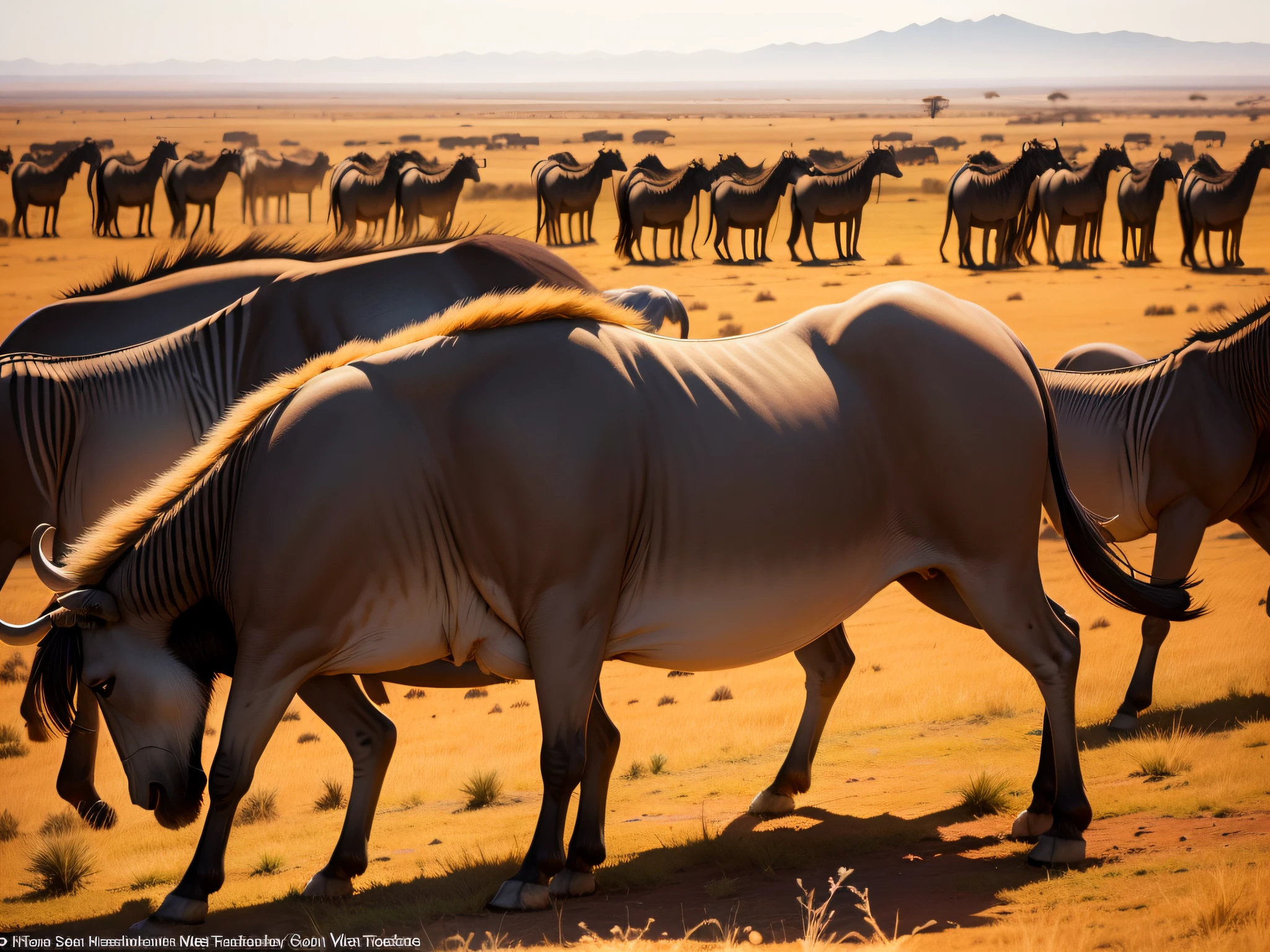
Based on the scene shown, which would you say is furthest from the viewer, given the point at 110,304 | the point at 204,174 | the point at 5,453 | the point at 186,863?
the point at 204,174

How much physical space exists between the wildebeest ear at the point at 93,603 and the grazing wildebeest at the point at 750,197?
109 ft

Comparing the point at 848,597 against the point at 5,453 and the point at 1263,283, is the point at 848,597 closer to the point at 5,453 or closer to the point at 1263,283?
the point at 5,453

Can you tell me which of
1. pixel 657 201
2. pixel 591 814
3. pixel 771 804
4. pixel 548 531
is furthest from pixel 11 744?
pixel 657 201

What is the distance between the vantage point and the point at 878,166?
3600cm

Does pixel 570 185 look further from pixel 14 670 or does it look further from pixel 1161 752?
pixel 1161 752

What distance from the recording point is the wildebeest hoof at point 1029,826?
526 cm

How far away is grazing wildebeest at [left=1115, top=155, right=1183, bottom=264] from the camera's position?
33.1m

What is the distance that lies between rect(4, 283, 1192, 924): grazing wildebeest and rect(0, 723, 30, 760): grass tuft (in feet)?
13.4

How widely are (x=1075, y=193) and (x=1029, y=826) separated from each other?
32377 millimetres

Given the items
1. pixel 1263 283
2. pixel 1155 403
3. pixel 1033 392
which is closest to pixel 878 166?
pixel 1263 283

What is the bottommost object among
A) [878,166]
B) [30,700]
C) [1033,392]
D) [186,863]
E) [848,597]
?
[186,863]

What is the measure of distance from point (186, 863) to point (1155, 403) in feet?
20.6

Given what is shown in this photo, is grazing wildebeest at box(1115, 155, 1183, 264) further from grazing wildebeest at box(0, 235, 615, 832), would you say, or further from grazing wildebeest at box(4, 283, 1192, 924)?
grazing wildebeest at box(4, 283, 1192, 924)

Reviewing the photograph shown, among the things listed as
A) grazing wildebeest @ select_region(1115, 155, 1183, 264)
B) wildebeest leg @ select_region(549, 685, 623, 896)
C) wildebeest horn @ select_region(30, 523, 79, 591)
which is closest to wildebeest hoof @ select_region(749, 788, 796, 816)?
wildebeest leg @ select_region(549, 685, 623, 896)
